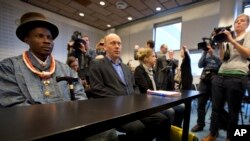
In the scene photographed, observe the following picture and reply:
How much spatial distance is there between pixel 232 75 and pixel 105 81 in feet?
4.28

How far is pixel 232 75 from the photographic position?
5.80 ft

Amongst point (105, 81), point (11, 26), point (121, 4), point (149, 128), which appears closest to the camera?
point (149, 128)

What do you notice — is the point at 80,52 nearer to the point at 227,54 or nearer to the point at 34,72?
the point at 34,72

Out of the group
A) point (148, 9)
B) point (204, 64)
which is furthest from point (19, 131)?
point (148, 9)

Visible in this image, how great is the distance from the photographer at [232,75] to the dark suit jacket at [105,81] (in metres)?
1.05

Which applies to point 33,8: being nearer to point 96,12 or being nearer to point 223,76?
point 96,12

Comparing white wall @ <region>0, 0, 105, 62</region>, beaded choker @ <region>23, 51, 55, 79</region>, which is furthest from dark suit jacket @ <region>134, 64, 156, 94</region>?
white wall @ <region>0, 0, 105, 62</region>

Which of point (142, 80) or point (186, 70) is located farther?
point (186, 70)

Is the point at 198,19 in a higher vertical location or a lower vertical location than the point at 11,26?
higher

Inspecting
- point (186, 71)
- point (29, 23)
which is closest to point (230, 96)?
point (186, 71)

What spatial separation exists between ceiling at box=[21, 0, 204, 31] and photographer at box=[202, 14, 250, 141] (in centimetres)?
369

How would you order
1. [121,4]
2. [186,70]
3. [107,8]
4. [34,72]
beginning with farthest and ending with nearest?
[107,8], [121,4], [186,70], [34,72]

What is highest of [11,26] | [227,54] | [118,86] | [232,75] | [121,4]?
[121,4]

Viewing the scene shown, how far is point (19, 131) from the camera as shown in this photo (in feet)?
1.18
